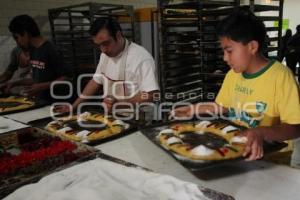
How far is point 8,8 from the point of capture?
171 inches

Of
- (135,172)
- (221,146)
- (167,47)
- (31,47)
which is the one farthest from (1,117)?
(167,47)

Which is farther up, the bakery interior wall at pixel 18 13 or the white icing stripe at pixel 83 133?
the bakery interior wall at pixel 18 13

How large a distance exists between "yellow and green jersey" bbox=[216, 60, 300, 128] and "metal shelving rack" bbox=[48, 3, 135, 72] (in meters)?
2.98

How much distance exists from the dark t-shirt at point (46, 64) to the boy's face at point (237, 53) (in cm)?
201

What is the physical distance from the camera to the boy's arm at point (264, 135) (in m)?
1.21

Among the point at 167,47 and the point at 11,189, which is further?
the point at 167,47

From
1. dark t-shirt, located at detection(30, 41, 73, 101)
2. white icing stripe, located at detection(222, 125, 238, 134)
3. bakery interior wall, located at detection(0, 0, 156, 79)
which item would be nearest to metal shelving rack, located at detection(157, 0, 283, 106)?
bakery interior wall, located at detection(0, 0, 156, 79)

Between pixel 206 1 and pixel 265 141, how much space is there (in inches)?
106

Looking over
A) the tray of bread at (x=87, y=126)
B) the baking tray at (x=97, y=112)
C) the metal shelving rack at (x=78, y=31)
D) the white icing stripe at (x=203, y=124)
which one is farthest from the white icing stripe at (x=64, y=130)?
the metal shelving rack at (x=78, y=31)

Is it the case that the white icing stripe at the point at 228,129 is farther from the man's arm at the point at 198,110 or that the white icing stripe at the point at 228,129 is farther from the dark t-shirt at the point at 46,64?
the dark t-shirt at the point at 46,64

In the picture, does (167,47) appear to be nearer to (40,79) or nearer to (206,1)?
(206,1)

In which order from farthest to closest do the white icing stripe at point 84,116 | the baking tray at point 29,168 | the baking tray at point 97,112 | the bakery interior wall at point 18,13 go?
the bakery interior wall at point 18,13 < the white icing stripe at point 84,116 < the baking tray at point 97,112 < the baking tray at point 29,168

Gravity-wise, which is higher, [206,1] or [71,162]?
[206,1]

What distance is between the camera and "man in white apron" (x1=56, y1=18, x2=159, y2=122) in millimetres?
2289
